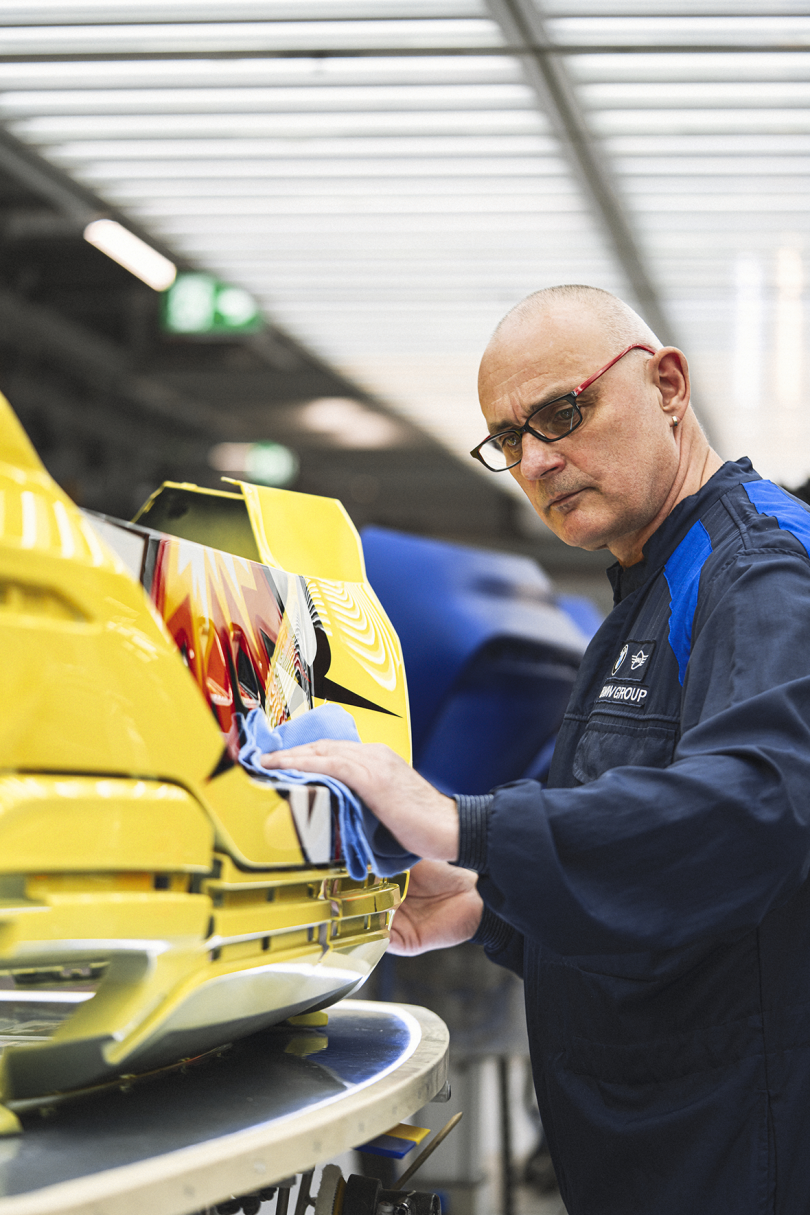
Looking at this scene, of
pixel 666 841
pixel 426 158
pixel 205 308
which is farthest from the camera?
pixel 205 308

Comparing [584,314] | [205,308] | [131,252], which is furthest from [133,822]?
[205,308]

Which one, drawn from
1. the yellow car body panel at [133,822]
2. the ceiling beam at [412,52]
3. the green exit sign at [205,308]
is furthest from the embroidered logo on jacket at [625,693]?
the green exit sign at [205,308]

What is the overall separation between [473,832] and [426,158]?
12.4 ft

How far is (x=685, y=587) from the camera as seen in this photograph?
1.37 metres

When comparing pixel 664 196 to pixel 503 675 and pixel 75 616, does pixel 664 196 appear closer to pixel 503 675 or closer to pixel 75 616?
pixel 503 675

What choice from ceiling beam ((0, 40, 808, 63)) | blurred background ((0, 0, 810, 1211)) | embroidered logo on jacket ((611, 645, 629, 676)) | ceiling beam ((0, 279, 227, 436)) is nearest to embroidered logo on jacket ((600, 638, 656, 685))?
embroidered logo on jacket ((611, 645, 629, 676))

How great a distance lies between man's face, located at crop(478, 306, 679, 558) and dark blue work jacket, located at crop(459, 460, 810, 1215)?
0.21 ft

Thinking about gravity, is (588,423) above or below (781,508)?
above

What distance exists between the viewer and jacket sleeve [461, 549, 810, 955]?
1.04 m

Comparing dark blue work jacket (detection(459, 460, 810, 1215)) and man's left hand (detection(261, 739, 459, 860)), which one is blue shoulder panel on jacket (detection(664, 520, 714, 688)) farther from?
man's left hand (detection(261, 739, 459, 860))

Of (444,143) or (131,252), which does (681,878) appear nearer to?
(444,143)

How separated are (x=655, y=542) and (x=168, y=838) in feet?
2.48

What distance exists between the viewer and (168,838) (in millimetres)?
982

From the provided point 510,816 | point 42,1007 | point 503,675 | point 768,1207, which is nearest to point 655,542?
point 510,816
